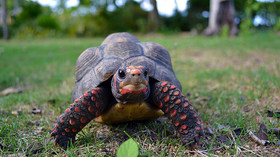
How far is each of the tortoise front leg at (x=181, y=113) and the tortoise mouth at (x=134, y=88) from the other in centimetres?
26

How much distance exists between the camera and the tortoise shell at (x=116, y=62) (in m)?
2.03

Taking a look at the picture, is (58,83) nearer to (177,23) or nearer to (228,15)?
(228,15)

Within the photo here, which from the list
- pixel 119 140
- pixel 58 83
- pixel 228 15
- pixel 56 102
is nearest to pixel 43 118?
pixel 56 102

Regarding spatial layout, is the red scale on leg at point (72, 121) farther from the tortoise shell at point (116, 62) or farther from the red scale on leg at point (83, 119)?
the tortoise shell at point (116, 62)

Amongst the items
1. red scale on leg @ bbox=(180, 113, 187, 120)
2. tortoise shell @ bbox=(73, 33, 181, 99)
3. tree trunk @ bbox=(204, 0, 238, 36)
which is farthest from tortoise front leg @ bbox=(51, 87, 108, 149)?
tree trunk @ bbox=(204, 0, 238, 36)

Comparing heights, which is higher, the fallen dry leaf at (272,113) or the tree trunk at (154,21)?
the tree trunk at (154,21)

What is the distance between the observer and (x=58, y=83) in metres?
4.07

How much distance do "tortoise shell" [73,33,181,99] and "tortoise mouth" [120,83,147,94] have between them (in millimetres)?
377

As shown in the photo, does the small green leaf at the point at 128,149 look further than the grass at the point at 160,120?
No

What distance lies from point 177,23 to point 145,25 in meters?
4.09

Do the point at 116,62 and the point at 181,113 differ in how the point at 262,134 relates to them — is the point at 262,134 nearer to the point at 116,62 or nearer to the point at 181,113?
the point at 181,113

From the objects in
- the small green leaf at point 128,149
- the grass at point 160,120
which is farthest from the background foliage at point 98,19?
the small green leaf at point 128,149

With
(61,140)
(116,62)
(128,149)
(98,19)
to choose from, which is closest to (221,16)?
(98,19)

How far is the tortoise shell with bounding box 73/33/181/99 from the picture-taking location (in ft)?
6.65
